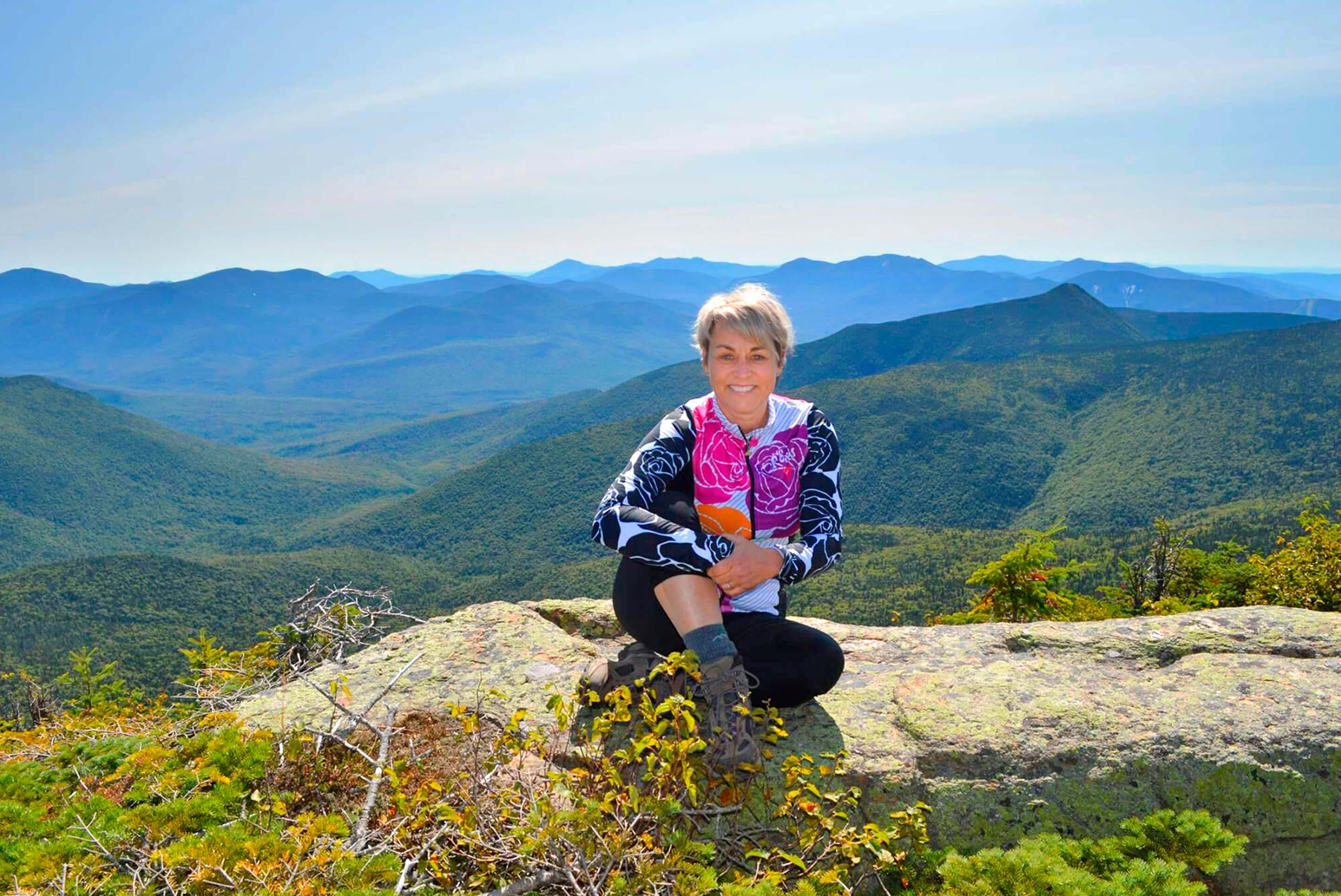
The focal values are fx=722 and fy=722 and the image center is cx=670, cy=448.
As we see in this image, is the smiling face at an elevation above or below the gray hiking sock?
above

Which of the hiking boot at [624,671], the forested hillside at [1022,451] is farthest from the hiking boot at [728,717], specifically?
the forested hillside at [1022,451]

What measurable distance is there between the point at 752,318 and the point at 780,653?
6.89 feet

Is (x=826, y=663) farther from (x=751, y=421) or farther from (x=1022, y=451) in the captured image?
(x=1022, y=451)

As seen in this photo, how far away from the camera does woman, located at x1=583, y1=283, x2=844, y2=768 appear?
4246 millimetres

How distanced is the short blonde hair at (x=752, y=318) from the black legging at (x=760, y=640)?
109cm

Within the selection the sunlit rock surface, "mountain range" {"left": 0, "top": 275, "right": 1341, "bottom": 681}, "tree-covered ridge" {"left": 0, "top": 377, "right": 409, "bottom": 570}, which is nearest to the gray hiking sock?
the sunlit rock surface

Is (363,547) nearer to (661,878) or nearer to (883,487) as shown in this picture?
(883,487)

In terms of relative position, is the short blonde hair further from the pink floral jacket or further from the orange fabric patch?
the orange fabric patch

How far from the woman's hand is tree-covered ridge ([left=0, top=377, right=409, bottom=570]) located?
169423 millimetres

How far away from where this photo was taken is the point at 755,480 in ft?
15.5

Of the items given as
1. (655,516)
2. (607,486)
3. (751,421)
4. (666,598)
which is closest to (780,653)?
(666,598)

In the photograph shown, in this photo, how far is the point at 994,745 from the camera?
14.5 feet

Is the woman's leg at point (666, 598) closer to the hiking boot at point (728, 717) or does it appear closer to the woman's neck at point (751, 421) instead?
the hiking boot at point (728, 717)

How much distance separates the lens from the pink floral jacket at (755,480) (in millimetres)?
4617
